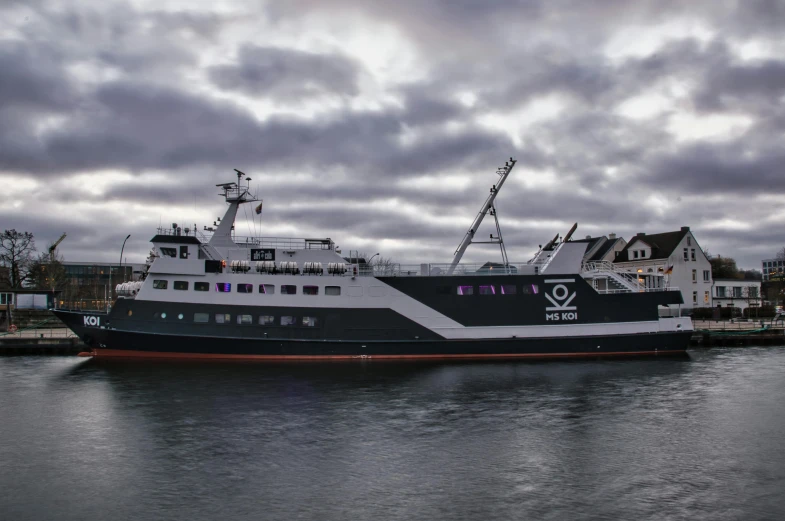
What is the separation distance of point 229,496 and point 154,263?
21.0m

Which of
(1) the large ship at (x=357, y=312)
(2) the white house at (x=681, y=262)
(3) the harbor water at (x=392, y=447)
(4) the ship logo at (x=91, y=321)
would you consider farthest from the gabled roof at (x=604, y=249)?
(4) the ship logo at (x=91, y=321)

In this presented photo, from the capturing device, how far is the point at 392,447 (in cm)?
1444

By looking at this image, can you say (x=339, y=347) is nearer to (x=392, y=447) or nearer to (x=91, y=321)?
(x=91, y=321)

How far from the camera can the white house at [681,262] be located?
53.5 m

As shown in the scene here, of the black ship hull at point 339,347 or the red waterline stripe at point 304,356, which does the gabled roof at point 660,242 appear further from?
the red waterline stripe at point 304,356

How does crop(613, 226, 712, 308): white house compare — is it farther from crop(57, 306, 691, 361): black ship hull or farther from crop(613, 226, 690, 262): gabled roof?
crop(57, 306, 691, 361): black ship hull

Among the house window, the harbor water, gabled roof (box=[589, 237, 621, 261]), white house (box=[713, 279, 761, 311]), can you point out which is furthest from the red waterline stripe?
white house (box=[713, 279, 761, 311])

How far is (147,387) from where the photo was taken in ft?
73.5

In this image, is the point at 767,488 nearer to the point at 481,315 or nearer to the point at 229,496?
the point at 229,496

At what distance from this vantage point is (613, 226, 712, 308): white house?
5353 cm

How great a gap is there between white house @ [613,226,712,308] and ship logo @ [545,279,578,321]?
24.6 meters

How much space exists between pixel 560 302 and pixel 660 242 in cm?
3097

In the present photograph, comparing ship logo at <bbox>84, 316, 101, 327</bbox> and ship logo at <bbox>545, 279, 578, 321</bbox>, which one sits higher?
ship logo at <bbox>545, 279, 578, 321</bbox>

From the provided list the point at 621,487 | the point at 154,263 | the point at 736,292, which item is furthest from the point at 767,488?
the point at 736,292
